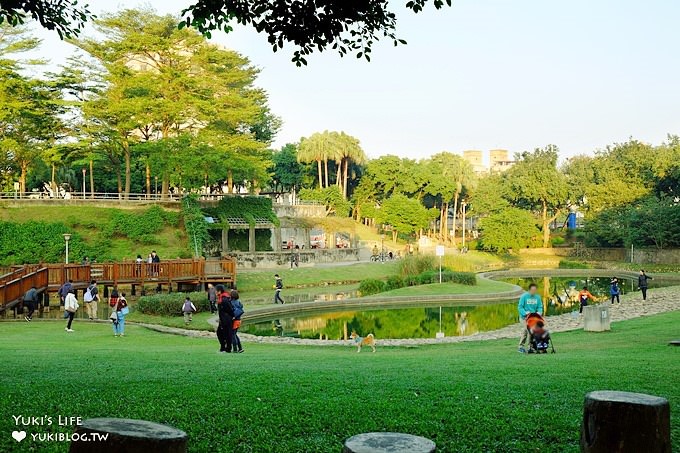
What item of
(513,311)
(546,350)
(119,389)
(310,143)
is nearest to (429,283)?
(513,311)

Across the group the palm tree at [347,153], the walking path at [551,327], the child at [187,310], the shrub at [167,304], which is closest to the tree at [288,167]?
the palm tree at [347,153]

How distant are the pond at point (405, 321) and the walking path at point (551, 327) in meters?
2.04

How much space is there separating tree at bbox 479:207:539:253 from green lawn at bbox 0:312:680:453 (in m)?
58.0

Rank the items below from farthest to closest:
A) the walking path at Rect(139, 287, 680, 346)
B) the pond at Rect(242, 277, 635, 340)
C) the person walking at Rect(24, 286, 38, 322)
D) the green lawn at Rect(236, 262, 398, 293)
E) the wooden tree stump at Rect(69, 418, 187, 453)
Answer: the green lawn at Rect(236, 262, 398, 293), the pond at Rect(242, 277, 635, 340), the person walking at Rect(24, 286, 38, 322), the walking path at Rect(139, 287, 680, 346), the wooden tree stump at Rect(69, 418, 187, 453)

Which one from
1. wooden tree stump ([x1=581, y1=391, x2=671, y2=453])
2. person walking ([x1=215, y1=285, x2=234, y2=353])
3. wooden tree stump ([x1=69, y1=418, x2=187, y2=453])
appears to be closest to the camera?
wooden tree stump ([x1=69, y1=418, x2=187, y2=453])

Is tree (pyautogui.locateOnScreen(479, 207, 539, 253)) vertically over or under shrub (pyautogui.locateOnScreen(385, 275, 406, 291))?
over

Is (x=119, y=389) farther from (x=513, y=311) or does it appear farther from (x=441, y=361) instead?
(x=513, y=311)

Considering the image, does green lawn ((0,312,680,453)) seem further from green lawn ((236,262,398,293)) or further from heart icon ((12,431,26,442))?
green lawn ((236,262,398,293))

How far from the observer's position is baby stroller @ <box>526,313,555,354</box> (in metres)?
13.7

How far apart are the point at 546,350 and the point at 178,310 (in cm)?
1637

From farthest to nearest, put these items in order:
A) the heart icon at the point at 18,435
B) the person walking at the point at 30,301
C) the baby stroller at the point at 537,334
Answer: the person walking at the point at 30,301
the baby stroller at the point at 537,334
the heart icon at the point at 18,435

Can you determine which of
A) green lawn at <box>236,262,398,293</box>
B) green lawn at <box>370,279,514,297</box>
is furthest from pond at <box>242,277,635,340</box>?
green lawn at <box>236,262,398,293</box>

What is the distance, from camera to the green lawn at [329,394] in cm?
640

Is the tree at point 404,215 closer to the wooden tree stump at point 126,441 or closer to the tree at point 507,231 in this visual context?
the tree at point 507,231
